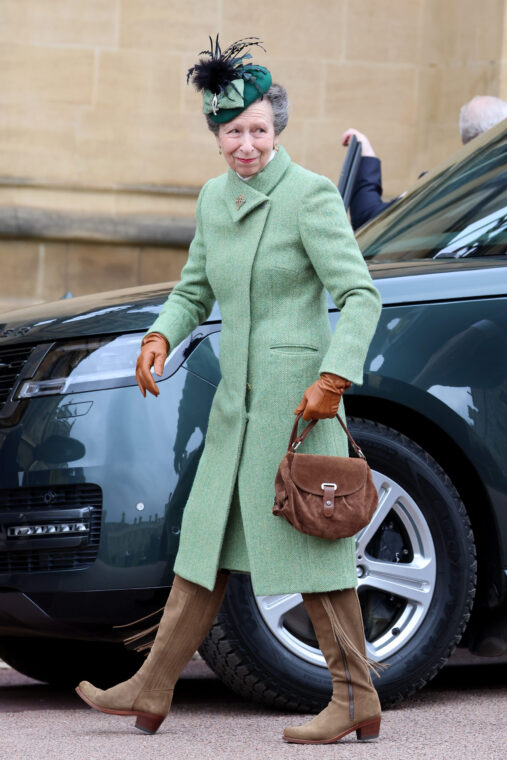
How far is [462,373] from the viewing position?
402 cm

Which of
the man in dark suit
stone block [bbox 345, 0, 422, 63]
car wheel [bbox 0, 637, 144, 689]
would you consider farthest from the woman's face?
stone block [bbox 345, 0, 422, 63]

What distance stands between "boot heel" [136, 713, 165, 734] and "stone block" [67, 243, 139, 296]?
266 inches

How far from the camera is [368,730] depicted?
3.62 metres

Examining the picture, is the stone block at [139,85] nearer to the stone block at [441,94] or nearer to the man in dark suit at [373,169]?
the stone block at [441,94]

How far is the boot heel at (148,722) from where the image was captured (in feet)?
12.2

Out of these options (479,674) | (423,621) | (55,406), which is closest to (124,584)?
(55,406)

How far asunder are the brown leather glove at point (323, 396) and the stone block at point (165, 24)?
723 centimetres

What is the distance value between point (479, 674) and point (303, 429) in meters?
1.94

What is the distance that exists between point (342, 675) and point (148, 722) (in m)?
0.53

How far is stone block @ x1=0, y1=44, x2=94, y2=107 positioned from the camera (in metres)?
10.2

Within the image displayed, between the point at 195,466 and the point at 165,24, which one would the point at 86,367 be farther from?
the point at 165,24

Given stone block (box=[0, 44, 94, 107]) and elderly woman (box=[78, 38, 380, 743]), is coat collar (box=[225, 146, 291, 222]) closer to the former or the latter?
elderly woman (box=[78, 38, 380, 743])

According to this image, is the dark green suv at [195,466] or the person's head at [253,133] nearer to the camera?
the person's head at [253,133]

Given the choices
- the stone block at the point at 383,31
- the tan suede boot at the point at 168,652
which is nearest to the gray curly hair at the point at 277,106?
the tan suede boot at the point at 168,652
